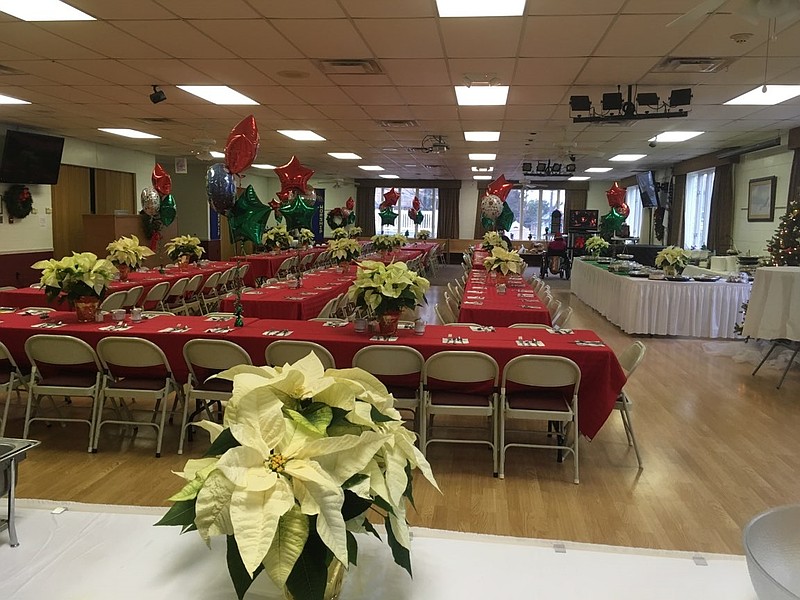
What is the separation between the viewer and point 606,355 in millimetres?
4156

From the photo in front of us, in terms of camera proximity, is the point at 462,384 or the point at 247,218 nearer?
the point at 462,384

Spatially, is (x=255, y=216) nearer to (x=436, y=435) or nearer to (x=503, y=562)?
(x=436, y=435)

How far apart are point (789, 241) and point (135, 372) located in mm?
8096

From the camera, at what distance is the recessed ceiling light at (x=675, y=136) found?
10.6 meters

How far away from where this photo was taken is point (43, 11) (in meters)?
4.89

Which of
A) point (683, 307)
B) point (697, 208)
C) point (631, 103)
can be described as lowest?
point (683, 307)

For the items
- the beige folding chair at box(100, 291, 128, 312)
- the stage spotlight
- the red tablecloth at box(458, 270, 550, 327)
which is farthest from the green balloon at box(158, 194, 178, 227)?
the red tablecloth at box(458, 270, 550, 327)

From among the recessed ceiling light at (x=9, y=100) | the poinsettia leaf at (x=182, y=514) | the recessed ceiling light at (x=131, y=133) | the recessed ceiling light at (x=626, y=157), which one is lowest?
the poinsettia leaf at (x=182, y=514)

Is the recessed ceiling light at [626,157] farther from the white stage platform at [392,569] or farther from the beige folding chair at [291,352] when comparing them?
the white stage platform at [392,569]

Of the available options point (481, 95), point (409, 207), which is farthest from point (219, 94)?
point (409, 207)

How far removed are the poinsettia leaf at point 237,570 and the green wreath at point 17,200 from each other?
41.1 ft

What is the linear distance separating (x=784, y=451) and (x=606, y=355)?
177 cm

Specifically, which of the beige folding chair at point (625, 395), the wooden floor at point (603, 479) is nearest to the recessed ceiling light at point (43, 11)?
the wooden floor at point (603, 479)

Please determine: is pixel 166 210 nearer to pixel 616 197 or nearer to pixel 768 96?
pixel 616 197
